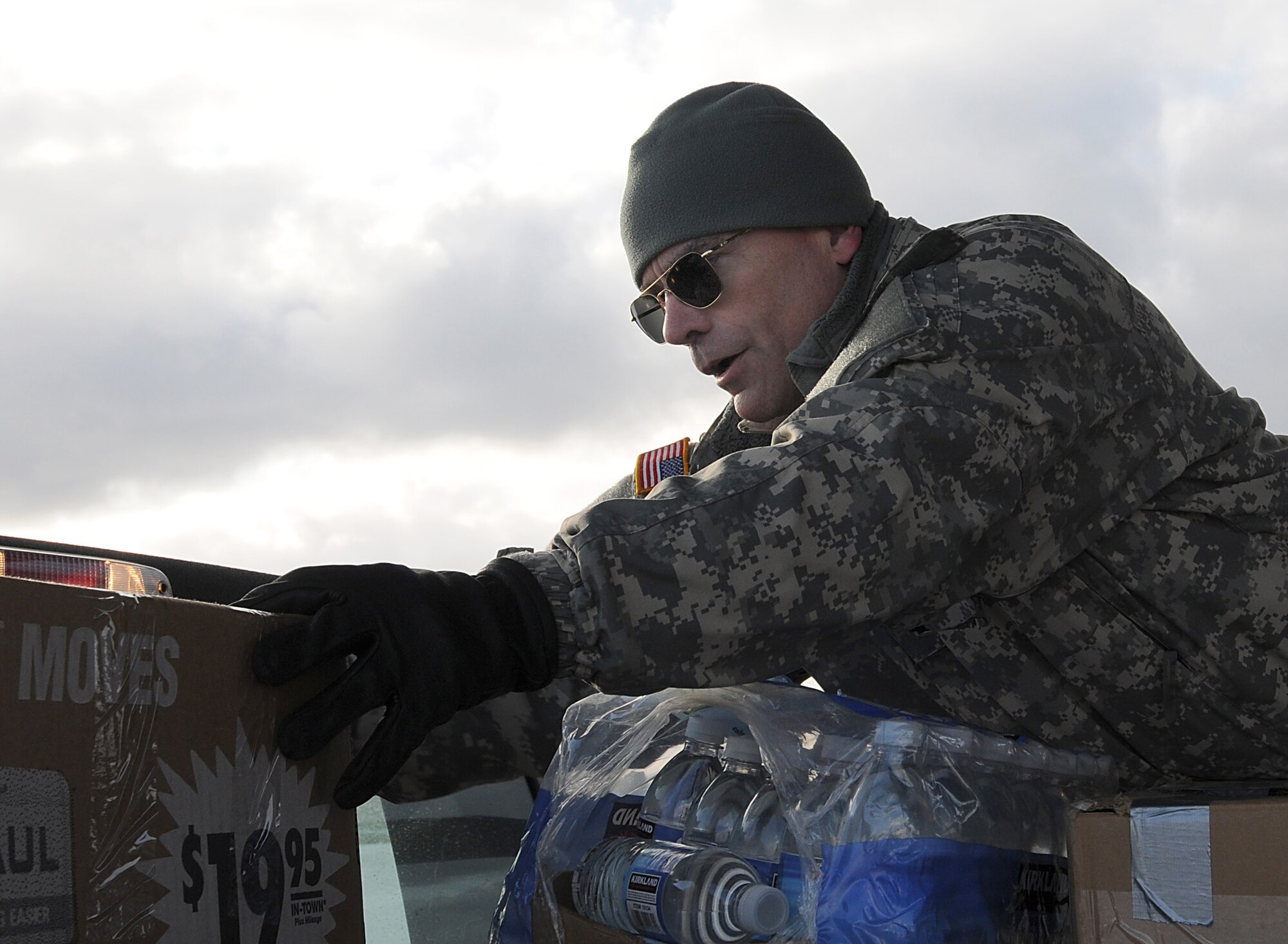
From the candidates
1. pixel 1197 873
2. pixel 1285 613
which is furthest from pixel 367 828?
pixel 1285 613

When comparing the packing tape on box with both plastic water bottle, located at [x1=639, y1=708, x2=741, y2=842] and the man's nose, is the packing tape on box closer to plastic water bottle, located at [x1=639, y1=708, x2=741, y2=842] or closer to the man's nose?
plastic water bottle, located at [x1=639, y1=708, x2=741, y2=842]

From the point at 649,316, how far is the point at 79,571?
3.92ft

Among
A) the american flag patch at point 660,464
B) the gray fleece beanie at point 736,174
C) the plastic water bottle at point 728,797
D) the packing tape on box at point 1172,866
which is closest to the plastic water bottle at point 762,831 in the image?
the plastic water bottle at point 728,797

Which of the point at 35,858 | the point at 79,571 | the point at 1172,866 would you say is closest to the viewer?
the point at 35,858

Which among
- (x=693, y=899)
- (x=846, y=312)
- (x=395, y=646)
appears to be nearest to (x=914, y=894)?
(x=693, y=899)

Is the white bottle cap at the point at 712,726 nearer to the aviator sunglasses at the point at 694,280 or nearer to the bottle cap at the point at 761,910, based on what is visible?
the bottle cap at the point at 761,910

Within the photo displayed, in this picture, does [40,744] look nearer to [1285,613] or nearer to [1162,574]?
[1162,574]

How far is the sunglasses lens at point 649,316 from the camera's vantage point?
195cm

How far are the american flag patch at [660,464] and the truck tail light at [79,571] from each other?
1.05 meters

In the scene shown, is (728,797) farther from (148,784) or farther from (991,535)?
(148,784)

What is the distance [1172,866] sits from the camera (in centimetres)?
101

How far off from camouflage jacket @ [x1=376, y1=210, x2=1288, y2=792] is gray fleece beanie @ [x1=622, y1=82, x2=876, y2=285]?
0.52ft

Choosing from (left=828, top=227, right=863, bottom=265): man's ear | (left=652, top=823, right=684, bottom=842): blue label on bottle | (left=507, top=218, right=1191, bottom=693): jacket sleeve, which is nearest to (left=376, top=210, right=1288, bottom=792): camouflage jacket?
(left=507, top=218, right=1191, bottom=693): jacket sleeve

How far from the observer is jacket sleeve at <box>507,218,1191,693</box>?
1.02 meters
